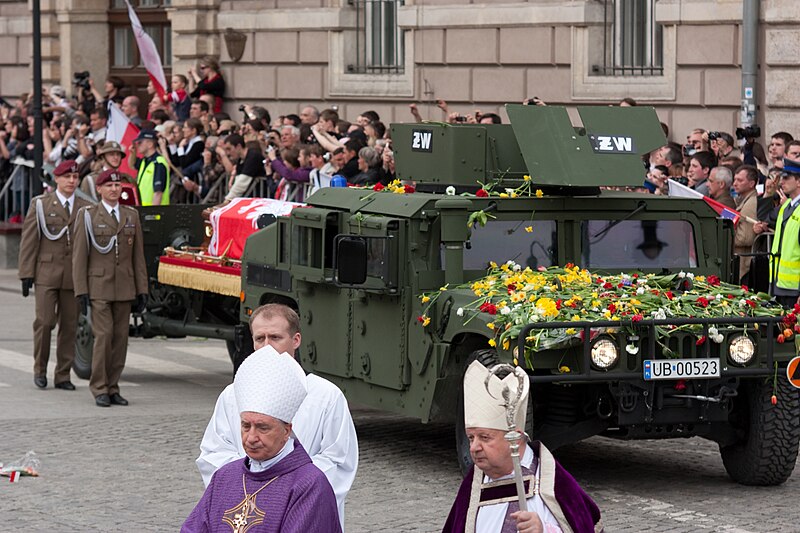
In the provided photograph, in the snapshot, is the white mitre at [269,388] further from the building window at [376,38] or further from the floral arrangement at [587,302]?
the building window at [376,38]

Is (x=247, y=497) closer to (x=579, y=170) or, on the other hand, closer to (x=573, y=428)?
(x=573, y=428)

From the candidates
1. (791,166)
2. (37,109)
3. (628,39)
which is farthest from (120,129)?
(791,166)

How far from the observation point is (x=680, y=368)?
35.9 ft

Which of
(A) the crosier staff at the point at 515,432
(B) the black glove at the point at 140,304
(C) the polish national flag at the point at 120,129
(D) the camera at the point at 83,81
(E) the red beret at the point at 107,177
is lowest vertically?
(B) the black glove at the point at 140,304

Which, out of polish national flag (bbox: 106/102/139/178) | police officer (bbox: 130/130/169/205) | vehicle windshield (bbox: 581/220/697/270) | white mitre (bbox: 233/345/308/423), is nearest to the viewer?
white mitre (bbox: 233/345/308/423)

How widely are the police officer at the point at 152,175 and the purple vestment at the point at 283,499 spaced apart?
48.5 feet

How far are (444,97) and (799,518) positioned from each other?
15280 mm

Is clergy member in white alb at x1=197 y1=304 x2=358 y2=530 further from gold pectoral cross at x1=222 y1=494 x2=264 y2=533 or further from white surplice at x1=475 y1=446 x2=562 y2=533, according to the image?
white surplice at x1=475 y1=446 x2=562 y2=533

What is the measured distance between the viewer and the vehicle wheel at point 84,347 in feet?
54.1

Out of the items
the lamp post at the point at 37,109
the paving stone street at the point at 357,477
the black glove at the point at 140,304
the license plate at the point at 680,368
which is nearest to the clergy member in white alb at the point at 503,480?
the paving stone street at the point at 357,477

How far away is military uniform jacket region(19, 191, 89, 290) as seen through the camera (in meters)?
15.9

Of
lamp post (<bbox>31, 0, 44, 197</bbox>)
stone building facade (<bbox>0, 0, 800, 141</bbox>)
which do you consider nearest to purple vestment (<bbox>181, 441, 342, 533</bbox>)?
stone building facade (<bbox>0, 0, 800, 141</bbox>)

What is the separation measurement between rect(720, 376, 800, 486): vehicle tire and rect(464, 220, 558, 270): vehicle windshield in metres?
1.60

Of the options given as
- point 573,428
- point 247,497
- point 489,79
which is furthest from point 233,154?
point 247,497
